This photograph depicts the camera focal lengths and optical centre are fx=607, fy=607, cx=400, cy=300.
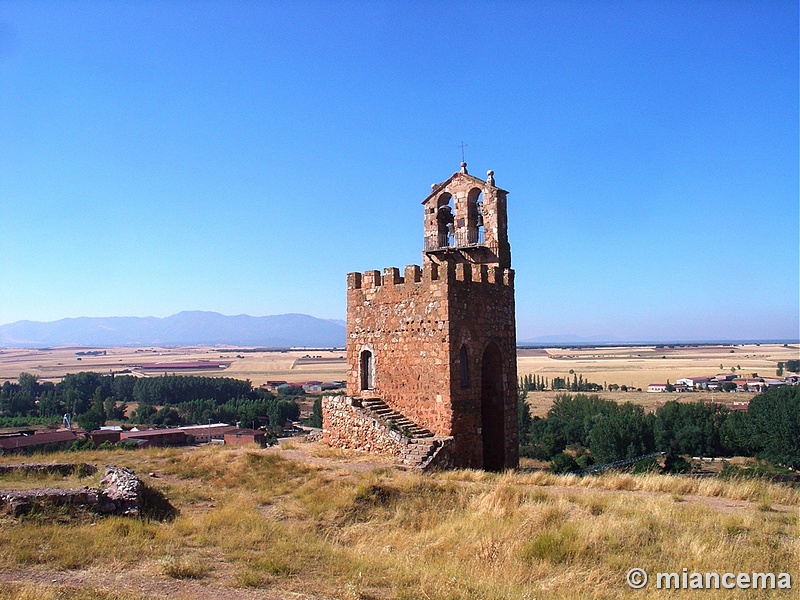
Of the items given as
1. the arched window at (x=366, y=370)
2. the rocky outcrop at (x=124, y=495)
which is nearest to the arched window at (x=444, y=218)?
the arched window at (x=366, y=370)

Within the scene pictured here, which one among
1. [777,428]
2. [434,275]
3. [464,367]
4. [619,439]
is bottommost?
[619,439]

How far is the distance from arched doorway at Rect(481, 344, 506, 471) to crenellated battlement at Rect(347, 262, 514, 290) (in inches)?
82.3

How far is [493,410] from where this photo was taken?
18.6m

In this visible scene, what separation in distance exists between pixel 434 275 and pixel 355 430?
4898mm

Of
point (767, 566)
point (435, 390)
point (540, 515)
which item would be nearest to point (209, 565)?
point (540, 515)

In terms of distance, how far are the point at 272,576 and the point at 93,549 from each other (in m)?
2.61

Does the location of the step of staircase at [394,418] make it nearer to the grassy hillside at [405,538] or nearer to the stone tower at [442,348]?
the stone tower at [442,348]

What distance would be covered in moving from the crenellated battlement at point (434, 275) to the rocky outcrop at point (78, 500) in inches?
346

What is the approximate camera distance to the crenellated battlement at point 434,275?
647 inches

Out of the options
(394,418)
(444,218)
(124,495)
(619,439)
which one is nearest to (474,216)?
(444,218)

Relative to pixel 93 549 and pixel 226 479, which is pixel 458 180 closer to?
pixel 226 479

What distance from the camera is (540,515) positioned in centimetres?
1023

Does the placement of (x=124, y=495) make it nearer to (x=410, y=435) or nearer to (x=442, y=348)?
(x=410, y=435)

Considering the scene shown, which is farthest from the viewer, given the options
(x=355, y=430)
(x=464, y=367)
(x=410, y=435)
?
(x=355, y=430)
